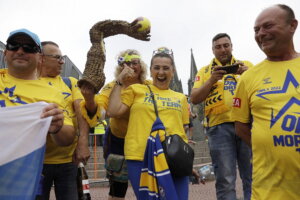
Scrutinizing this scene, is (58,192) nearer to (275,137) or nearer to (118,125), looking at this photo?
(118,125)

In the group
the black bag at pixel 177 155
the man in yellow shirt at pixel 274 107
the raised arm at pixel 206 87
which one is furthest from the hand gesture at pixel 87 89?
the raised arm at pixel 206 87

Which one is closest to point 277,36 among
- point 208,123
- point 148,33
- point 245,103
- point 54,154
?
point 245,103

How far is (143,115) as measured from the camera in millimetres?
3023

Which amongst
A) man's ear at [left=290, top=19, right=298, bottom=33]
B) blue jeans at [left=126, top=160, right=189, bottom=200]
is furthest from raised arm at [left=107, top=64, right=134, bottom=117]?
man's ear at [left=290, top=19, right=298, bottom=33]

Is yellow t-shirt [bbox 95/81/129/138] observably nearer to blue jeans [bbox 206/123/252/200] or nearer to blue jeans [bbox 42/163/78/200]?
blue jeans [bbox 42/163/78/200]

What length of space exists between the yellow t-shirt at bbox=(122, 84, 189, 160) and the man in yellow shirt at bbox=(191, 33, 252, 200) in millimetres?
494

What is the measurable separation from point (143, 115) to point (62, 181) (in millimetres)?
924

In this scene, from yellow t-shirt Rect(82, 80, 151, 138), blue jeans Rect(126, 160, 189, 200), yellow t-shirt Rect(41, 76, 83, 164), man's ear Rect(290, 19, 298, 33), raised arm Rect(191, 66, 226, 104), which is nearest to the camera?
man's ear Rect(290, 19, 298, 33)

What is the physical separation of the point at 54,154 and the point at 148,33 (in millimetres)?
1320

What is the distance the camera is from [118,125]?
3.39 meters

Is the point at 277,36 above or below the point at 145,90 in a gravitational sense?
above

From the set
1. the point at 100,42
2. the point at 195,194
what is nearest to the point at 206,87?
the point at 100,42

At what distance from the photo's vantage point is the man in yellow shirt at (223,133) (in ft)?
11.1

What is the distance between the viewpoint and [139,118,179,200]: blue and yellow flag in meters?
2.66
